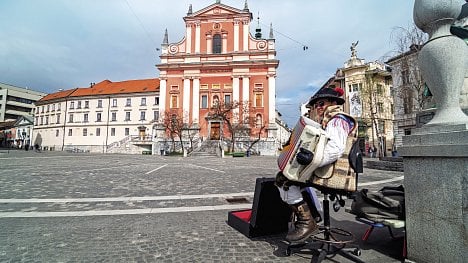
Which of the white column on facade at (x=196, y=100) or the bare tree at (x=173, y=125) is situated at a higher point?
the white column on facade at (x=196, y=100)

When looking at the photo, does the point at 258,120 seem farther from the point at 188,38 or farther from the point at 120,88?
the point at 120,88

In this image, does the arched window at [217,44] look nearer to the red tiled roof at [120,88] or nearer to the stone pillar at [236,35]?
the stone pillar at [236,35]

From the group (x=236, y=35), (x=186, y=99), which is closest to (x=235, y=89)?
(x=186, y=99)

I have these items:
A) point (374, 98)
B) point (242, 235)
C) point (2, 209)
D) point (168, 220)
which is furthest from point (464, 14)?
point (374, 98)

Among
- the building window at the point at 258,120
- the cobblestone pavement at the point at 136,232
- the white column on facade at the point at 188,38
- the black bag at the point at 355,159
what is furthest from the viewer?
the white column on facade at the point at 188,38

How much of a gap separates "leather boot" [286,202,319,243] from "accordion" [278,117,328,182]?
18.5 inches

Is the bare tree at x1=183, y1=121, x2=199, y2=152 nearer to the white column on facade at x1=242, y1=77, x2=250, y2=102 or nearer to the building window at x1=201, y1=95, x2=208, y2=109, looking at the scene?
the building window at x1=201, y1=95, x2=208, y2=109

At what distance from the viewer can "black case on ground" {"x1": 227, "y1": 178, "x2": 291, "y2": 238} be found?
3.48 metres

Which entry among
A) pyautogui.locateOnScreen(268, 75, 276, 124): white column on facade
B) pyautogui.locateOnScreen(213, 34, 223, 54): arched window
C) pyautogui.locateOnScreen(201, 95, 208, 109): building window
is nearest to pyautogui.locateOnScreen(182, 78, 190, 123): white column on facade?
pyautogui.locateOnScreen(201, 95, 208, 109): building window

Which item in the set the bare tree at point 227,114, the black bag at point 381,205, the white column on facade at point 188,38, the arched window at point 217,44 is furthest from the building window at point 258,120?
the black bag at point 381,205

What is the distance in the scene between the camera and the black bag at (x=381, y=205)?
2662mm

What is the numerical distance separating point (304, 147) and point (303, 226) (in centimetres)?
96

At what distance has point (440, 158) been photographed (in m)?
2.25

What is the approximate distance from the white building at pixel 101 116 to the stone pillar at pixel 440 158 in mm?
53042
